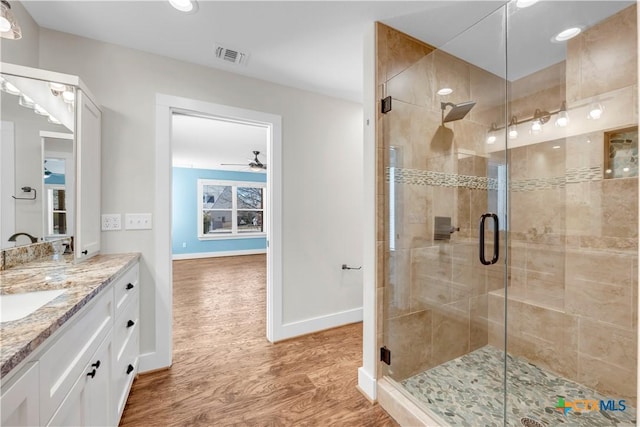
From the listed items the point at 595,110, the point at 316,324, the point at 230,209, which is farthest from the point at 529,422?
the point at 230,209

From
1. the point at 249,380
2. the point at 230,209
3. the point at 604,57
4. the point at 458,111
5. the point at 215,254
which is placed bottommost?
the point at 249,380

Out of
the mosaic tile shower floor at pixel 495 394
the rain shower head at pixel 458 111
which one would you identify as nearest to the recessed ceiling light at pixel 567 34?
the rain shower head at pixel 458 111

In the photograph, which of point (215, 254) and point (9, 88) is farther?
point (215, 254)

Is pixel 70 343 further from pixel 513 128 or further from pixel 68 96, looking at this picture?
pixel 513 128

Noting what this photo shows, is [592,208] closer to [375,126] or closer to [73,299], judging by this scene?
[375,126]

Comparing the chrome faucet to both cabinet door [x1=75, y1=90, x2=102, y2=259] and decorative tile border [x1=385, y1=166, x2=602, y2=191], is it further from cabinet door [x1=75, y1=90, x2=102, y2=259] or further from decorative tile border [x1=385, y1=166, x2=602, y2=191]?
decorative tile border [x1=385, y1=166, x2=602, y2=191]

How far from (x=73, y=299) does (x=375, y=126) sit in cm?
173

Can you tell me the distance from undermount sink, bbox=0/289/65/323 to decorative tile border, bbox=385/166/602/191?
181 cm

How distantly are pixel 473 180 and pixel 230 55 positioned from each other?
2.09 metres

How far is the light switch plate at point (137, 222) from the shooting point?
191 cm

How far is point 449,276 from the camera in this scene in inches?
79.7

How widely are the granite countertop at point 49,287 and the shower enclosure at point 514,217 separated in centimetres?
153

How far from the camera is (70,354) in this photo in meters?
0.88

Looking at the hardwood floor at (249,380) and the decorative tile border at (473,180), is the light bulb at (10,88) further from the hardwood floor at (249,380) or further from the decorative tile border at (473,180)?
the decorative tile border at (473,180)
